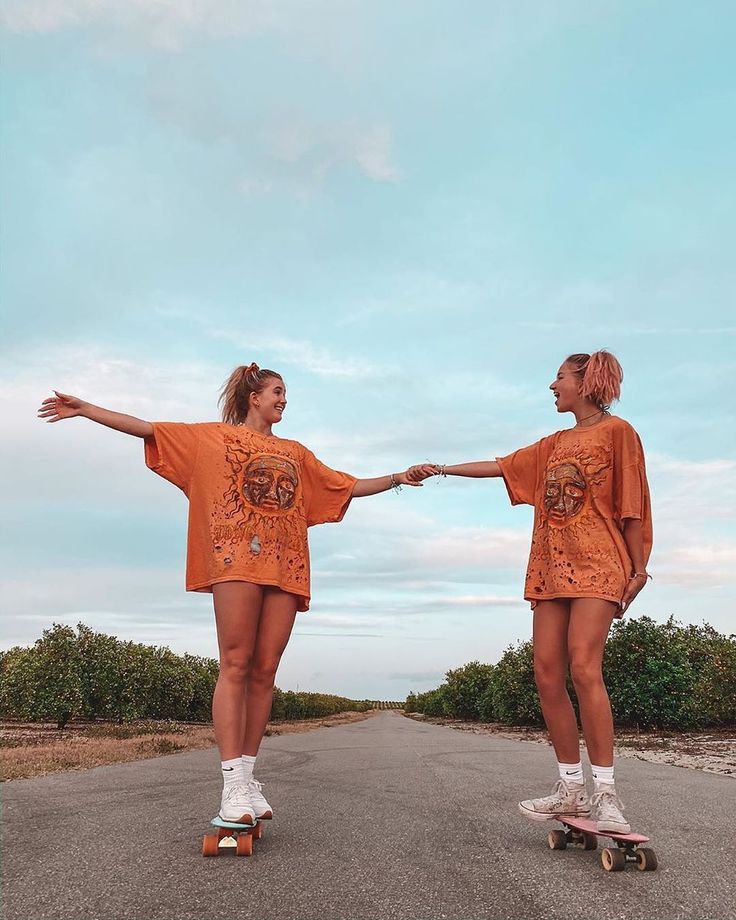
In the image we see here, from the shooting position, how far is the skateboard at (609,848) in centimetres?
→ 287

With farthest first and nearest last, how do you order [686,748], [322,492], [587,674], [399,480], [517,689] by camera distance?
[517,689] → [686,748] → [399,480] → [322,492] → [587,674]

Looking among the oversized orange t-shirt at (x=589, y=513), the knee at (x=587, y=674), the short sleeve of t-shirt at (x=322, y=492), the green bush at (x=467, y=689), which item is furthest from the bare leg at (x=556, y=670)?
the green bush at (x=467, y=689)

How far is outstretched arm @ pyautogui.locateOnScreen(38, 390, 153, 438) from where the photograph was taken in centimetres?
392

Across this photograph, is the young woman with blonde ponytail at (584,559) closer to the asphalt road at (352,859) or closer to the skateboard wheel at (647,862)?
the skateboard wheel at (647,862)

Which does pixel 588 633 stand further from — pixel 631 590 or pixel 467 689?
pixel 467 689

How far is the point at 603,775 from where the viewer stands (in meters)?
3.32

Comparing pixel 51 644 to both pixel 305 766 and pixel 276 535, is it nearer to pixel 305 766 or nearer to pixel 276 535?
pixel 305 766

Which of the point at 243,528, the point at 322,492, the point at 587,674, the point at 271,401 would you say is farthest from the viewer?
the point at 322,492

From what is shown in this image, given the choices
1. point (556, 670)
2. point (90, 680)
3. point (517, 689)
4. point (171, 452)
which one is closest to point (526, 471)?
point (556, 670)

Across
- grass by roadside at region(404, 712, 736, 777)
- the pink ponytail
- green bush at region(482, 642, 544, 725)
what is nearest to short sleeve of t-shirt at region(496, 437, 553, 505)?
the pink ponytail

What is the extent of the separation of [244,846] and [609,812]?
63.2 inches

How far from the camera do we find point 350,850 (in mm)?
3115

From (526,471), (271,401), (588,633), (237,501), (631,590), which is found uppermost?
(271,401)

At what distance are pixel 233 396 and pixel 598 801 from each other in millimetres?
2911
